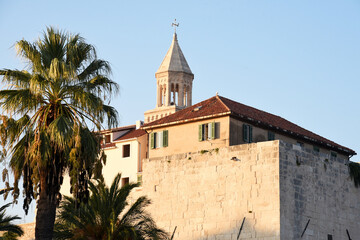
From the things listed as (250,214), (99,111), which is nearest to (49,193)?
(99,111)

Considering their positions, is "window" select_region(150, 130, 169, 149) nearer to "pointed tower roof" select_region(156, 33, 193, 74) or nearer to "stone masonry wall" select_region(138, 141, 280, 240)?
"stone masonry wall" select_region(138, 141, 280, 240)

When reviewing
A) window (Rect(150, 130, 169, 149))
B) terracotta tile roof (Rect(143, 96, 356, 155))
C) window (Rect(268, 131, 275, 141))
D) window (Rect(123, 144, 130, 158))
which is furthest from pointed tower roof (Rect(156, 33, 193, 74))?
window (Rect(268, 131, 275, 141))

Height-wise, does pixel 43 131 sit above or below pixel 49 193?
above

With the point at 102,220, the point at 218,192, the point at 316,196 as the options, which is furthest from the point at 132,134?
the point at 102,220

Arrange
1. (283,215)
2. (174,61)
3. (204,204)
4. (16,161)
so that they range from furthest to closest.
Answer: (174,61)
(204,204)
(283,215)
(16,161)

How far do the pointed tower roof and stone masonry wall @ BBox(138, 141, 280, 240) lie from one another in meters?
34.6

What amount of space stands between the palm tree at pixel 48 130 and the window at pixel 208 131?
15.5 metres

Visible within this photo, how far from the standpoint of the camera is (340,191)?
131ft

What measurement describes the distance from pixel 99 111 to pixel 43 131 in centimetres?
219

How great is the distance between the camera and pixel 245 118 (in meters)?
43.2

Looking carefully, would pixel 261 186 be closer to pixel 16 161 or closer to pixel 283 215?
pixel 283 215

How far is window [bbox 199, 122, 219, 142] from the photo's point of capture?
42.8m

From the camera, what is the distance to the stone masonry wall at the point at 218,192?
36188mm

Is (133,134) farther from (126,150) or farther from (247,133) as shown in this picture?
(247,133)
